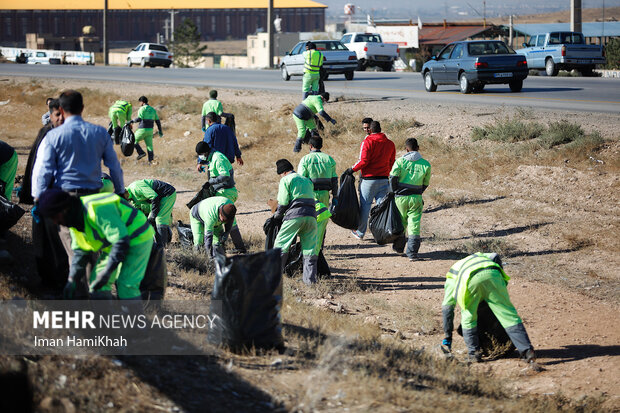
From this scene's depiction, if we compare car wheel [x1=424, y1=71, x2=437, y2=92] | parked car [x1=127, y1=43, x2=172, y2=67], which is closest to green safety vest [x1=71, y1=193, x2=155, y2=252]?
car wheel [x1=424, y1=71, x2=437, y2=92]

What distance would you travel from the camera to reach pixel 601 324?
848 cm

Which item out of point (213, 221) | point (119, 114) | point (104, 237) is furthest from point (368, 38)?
point (104, 237)

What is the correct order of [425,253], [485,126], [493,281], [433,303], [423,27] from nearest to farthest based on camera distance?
[493,281] < [433,303] < [425,253] < [485,126] < [423,27]

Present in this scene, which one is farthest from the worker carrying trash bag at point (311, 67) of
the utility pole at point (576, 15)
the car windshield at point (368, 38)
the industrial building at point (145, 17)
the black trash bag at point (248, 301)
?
the industrial building at point (145, 17)

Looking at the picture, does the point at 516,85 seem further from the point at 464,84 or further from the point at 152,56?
the point at 152,56

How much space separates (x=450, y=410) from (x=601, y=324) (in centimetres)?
379

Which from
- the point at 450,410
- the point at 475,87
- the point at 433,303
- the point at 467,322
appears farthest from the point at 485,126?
the point at 450,410

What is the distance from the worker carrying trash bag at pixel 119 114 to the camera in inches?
660

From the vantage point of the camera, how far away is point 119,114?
16.9 metres

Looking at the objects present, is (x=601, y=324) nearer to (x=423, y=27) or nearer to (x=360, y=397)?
(x=360, y=397)

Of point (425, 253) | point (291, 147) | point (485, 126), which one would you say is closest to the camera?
point (425, 253)

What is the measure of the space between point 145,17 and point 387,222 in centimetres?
9227

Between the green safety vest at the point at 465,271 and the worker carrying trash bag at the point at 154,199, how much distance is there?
4.38 metres

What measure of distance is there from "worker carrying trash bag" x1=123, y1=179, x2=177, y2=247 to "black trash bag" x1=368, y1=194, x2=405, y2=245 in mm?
2987
